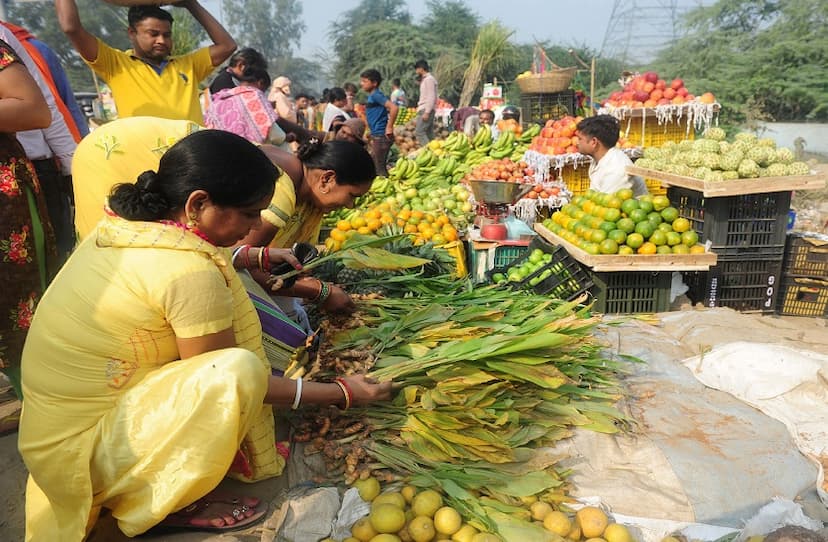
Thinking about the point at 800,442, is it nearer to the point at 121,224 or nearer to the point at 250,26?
the point at 121,224

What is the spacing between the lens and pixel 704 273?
4246mm

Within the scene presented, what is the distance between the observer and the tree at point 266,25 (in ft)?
165

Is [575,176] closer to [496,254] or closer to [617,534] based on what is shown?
[496,254]

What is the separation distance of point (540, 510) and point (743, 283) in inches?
130

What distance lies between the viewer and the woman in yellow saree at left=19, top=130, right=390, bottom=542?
1584 mm

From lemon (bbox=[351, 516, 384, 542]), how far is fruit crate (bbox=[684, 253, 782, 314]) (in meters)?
3.48

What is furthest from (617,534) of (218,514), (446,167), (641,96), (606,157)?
(641,96)

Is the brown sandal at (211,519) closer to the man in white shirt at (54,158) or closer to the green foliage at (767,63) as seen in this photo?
the man in white shirt at (54,158)

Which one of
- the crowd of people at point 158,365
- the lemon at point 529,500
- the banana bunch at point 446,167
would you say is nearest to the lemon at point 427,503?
the lemon at point 529,500

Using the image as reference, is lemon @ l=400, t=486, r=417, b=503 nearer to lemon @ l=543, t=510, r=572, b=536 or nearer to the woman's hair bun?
lemon @ l=543, t=510, r=572, b=536

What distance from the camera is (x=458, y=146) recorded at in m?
9.02

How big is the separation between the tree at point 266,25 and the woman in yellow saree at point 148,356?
53.0 metres

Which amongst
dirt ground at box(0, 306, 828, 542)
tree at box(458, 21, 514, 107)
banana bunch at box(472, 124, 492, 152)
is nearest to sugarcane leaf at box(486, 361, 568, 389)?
dirt ground at box(0, 306, 828, 542)

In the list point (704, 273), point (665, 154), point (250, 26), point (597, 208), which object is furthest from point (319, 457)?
point (250, 26)
